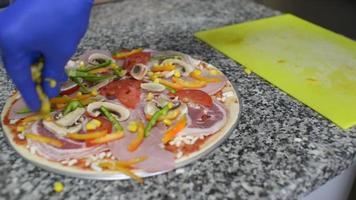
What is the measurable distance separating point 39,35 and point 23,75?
0.24ft

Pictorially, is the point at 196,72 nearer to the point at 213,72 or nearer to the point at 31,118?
the point at 213,72

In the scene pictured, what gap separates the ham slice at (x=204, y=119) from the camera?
0.65m

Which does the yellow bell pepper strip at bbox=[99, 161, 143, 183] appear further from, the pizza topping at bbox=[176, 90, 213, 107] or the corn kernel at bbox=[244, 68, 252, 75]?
the corn kernel at bbox=[244, 68, 252, 75]

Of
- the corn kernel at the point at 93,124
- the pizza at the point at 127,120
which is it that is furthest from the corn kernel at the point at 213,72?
the corn kernel at the point at 93,124

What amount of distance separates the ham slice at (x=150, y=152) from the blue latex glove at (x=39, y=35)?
0.16 m

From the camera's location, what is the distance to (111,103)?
717 mm

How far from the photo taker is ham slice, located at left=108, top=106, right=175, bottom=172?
1.91 feet

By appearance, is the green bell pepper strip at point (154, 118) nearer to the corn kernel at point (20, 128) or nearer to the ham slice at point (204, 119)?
the ham slice at point (204, 119)

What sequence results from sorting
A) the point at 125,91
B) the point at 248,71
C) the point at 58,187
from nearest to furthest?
the point at 58,187, the point at 125,91, the point at 248,71

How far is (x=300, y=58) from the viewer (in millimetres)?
971

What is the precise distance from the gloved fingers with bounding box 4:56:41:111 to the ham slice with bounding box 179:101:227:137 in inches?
10.5

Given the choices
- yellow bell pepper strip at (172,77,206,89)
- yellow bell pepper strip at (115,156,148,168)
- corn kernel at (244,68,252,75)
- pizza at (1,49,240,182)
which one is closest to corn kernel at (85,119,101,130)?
pizza at (1,49,240,182)

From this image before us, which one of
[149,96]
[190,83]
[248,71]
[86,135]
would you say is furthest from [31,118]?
[248,71]

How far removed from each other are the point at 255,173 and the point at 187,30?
2.20 ft
